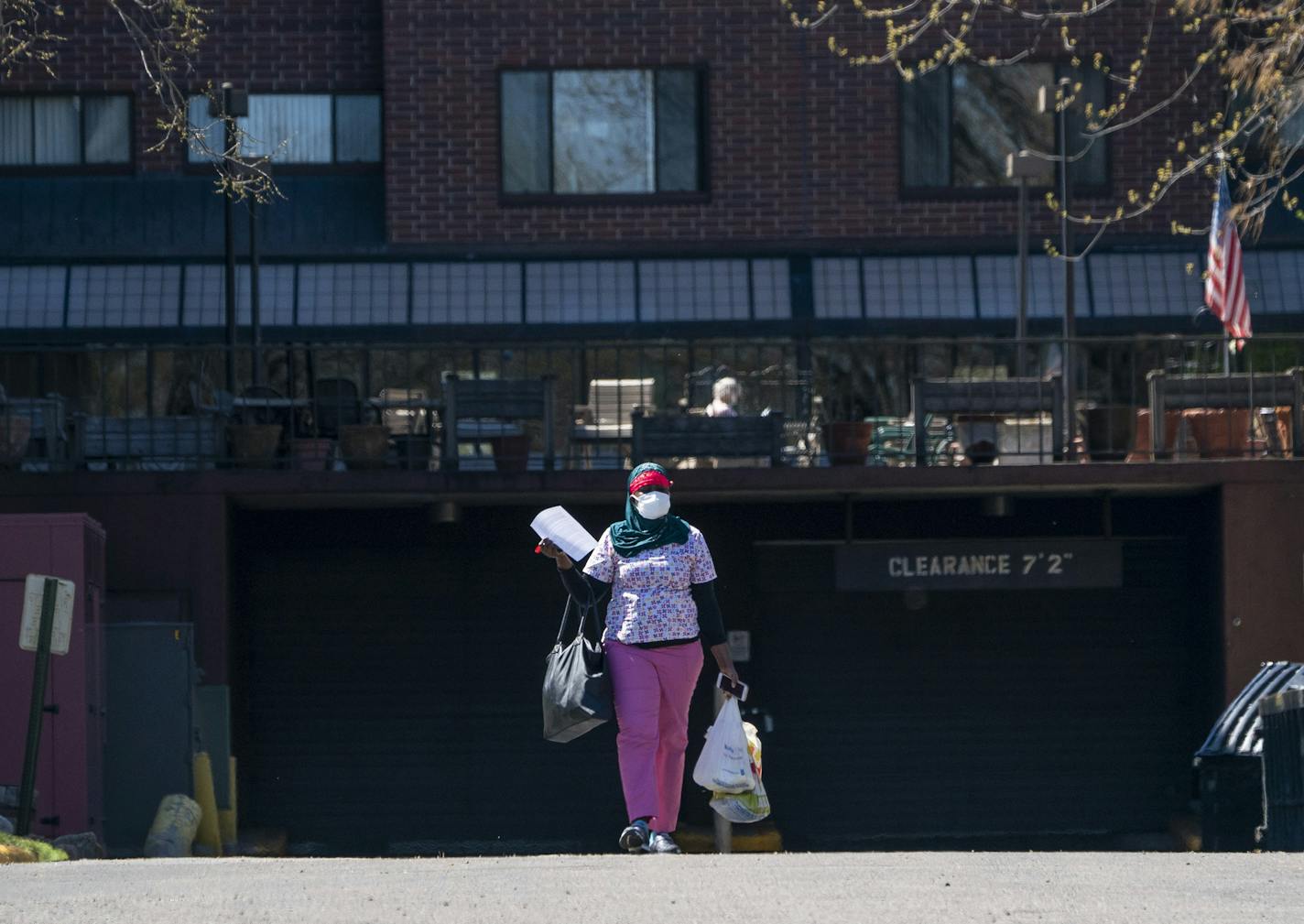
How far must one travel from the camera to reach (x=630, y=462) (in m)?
14.9

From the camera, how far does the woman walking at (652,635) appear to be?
8906mm

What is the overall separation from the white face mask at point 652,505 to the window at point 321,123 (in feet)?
44.4

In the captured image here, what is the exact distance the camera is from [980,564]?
1592cm

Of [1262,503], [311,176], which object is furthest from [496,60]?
[1262,503]

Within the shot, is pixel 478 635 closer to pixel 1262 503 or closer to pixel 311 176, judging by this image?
pixel 1262 503

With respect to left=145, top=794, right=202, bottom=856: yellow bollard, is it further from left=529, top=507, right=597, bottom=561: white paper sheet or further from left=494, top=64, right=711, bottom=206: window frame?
left=494, top=64, right=711, bottom=206: window frame

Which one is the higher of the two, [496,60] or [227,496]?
[496,60]

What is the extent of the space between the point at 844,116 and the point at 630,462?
25.2 feet

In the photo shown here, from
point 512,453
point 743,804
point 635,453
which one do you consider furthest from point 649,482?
point 512,453

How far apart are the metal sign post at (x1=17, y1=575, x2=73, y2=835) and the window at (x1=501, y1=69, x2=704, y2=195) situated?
1054 centimetres

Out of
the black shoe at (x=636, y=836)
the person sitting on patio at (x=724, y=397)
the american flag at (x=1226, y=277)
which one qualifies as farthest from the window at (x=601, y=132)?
the black shoe at (x=636, y=836)

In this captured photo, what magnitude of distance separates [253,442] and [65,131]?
8.36 meters

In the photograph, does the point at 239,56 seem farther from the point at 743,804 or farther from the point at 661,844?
the point at 661,844

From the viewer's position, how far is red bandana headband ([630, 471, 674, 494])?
352 inches
